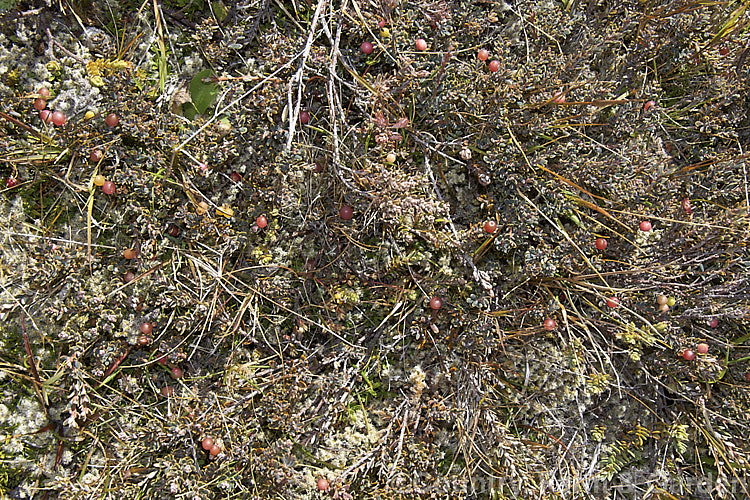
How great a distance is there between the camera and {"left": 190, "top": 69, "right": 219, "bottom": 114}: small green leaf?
305cm

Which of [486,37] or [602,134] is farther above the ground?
[486,37]

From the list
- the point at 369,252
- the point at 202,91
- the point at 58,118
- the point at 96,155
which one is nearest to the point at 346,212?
the point at 369,252

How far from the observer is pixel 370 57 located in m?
3.13

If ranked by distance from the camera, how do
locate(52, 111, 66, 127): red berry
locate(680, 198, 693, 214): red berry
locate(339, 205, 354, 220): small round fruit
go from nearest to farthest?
locate(52, 111, 66, 127): red berry, locate(339, 205, 354, 220): small round fruit, locate(680, 198, 693, 214): red berry

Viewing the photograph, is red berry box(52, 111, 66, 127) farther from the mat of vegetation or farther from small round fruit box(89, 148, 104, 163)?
small round fruit box(89, 148, 104, 163)

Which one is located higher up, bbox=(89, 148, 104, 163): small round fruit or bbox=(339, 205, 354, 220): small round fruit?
bbox=(89, 148, 104, 163): small round fruit

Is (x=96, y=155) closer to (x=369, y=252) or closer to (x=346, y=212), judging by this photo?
(x=346, y=212)

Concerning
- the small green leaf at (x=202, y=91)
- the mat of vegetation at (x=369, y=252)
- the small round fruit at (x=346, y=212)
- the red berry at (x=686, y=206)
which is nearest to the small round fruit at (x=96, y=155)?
the mat of vegetation at (x=369, y=252)

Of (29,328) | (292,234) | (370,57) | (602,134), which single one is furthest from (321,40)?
(29,328)

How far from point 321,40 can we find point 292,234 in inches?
49.7

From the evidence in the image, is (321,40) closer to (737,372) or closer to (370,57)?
(370,57)

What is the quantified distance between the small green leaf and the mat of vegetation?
2 centimetres

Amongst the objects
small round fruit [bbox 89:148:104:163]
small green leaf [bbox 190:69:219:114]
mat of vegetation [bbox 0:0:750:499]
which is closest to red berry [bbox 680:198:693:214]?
mat of vegetation [bbox 0:0:750:499]

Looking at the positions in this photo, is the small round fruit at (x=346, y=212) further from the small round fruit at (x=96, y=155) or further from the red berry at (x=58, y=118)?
the red berry at (x=58, y=118)
